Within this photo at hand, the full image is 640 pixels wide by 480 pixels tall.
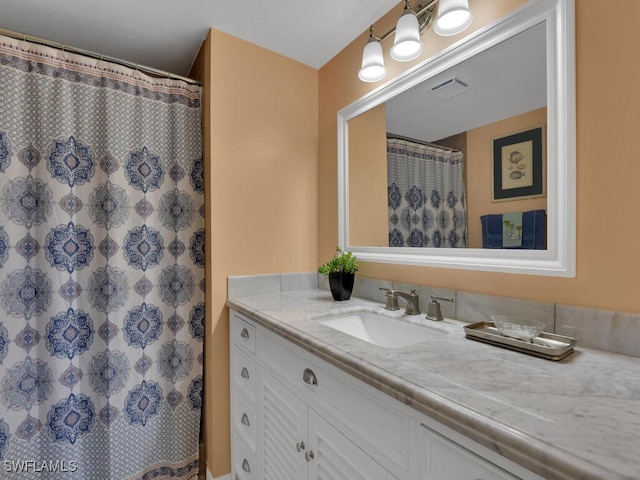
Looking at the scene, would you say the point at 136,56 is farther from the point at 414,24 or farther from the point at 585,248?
the point at 585,248

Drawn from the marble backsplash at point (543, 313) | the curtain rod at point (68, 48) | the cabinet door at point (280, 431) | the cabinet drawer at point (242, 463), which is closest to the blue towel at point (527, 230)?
the marble backsplash at point (543, 313)

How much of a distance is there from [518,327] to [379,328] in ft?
1.78

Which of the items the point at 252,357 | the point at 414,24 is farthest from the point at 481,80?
→ the point at 252,357

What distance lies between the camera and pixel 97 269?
4.87 ft

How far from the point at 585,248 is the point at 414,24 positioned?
976 mm

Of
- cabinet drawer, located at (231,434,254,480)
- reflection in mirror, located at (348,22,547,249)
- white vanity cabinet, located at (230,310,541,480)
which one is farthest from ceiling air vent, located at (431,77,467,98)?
cabinet drawer, located at (231,434,254,480)

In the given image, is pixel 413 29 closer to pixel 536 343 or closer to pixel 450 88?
pixel 450 88

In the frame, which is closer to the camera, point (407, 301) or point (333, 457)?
point (333, 457)

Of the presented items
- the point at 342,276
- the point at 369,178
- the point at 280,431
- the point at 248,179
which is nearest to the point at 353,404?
the point at 280,431

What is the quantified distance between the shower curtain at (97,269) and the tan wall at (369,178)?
0.84 m

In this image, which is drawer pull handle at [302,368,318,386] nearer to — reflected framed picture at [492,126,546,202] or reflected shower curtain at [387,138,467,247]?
reflected shower curtain at [387,138,467,247]

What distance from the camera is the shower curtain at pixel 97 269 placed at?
→ 1.33m

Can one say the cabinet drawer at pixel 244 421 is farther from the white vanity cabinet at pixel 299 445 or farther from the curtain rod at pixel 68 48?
the curtain rod at pixel 68 48

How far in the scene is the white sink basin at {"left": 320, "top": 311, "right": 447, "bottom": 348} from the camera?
1.15m
